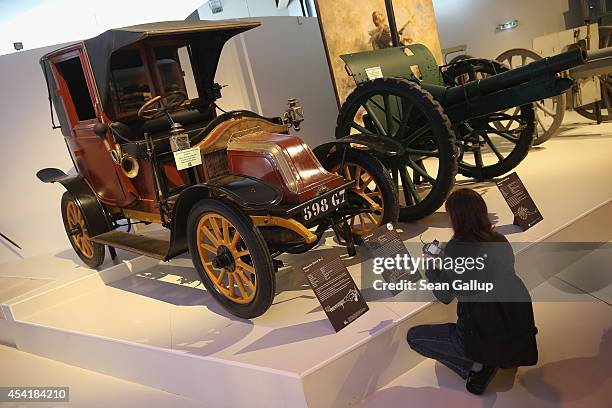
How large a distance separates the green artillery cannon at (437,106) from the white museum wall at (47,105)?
5.78 feet

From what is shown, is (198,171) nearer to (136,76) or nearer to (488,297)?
(136,76)

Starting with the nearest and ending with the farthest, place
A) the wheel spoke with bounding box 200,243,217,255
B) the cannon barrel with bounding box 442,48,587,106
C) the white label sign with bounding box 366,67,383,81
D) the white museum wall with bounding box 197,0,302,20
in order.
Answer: the wheel spoke with bounding box 200,243,217,255 → the cannon barrel with bounding box 442,48,587,106 → the white label sign with bounding box 366,67,383,81 → the white museum wall with bounding box 197,0,302,20

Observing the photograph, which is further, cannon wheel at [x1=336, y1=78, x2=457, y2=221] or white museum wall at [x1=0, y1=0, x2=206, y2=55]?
white museum wall at [x1=0, y1=0, x2=206, y2=55]

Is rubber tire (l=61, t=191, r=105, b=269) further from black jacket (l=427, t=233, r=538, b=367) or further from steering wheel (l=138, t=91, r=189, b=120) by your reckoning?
black jacket (l=427, t=233, r=538, b=367)

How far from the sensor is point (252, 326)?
3014 mm

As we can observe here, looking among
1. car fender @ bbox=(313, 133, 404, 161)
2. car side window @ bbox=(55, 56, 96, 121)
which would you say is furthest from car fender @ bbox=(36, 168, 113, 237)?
car fender @ bbox=(313, 133, 404, 161)

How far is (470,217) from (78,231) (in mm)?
3500

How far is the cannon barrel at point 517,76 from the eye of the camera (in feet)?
11.3

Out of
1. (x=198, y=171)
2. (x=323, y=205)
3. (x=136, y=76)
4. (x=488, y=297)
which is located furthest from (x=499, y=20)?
(x=488, y=297)

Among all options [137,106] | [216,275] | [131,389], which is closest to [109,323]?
[131,389]

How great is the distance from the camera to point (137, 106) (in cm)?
406

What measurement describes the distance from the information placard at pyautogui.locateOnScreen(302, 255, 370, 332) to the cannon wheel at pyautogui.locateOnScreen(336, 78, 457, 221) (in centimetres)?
132

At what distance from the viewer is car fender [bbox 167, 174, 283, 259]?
293cm

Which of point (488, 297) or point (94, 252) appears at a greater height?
point (94, 252)
